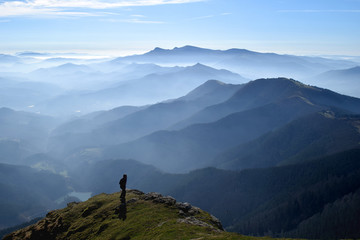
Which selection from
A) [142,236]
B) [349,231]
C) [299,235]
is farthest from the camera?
[299,235]

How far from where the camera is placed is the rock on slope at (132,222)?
177 feet

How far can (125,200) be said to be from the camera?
251 ft

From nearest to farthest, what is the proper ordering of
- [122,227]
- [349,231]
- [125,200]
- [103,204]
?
[122,227]
[125,200]
[103,204]
[349,231]

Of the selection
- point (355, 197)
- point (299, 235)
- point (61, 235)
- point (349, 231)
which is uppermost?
point (61, 235)

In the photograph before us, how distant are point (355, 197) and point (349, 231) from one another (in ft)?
117

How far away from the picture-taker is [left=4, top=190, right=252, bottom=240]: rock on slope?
5383 centimetres

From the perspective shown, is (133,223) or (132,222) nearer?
(133,223)

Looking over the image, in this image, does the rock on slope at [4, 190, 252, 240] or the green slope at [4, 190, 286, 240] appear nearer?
the green slope at [4, 190, 286, 240]

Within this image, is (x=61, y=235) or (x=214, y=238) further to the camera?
(x=61, y=235)

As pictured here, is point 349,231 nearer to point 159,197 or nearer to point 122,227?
point 159,197

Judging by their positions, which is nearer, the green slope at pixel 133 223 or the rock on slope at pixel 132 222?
the green slope at pixel 133 223

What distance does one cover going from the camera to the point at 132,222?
61.2 m

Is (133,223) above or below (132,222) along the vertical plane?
above

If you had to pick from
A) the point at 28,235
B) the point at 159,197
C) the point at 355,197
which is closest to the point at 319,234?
the point at 355,197
